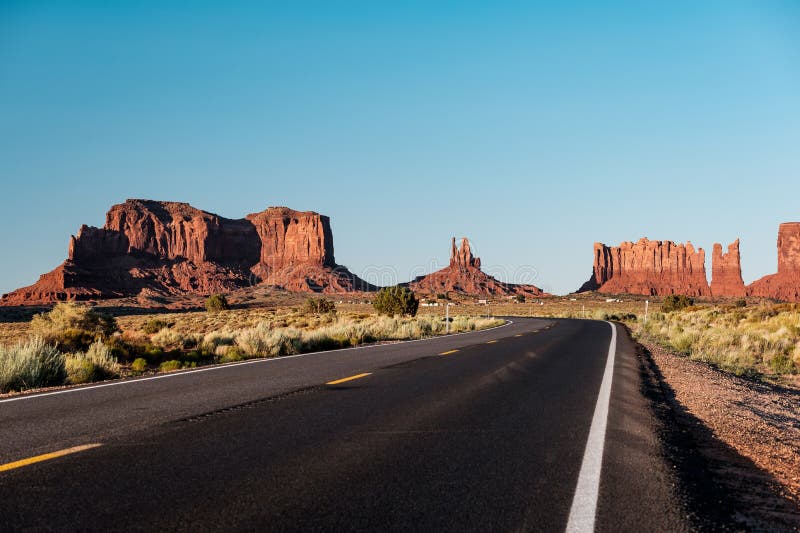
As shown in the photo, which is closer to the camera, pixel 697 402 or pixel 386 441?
pixel 386 441

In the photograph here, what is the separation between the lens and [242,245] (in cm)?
18125

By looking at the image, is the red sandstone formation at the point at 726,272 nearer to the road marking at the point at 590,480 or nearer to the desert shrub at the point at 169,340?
the desert shrub at the point at 169,340

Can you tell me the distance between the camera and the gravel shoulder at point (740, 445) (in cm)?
467

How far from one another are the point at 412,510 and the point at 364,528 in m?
0.47

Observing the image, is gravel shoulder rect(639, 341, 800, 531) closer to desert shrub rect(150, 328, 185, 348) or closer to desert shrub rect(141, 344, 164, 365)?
desert shrub rect(141, 344, 164, 365)

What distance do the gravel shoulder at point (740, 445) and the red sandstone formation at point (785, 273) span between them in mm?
171158

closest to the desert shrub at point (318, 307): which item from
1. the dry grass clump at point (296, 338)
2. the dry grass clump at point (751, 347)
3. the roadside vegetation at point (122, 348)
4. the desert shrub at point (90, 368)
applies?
the roadside vegetation at point (122, 348)

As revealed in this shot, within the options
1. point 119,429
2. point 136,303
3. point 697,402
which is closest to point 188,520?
point 119,429

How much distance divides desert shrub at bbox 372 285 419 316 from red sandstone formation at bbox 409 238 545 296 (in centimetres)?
9971

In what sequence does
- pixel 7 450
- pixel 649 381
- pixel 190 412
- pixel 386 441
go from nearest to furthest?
pixel 7 450, pixel 386 441, pixel 190 412, pixel 649 381

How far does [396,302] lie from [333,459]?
160 feet

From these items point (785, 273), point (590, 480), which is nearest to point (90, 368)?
point (590, 480)

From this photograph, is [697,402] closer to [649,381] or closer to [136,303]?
[649,381]

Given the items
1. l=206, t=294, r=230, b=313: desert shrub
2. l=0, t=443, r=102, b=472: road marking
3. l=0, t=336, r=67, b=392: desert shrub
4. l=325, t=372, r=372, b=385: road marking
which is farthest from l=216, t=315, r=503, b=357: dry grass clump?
l=206, t=294, r=230, b=313: desert shrub
